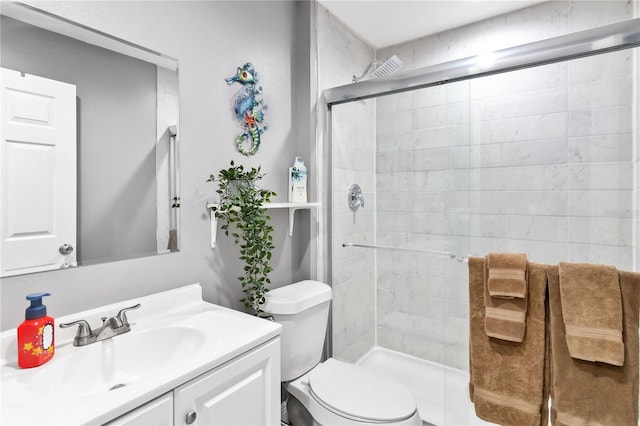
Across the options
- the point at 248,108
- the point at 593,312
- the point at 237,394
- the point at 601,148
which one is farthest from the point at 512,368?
the point at 248,108

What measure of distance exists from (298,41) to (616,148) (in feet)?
5.61

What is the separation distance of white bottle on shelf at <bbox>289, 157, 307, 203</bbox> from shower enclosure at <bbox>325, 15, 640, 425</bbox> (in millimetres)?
232

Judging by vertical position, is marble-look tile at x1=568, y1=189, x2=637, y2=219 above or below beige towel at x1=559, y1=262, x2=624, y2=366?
above

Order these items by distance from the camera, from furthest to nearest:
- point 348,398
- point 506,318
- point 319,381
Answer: point 319,381 → point 348,398 → point 506,318

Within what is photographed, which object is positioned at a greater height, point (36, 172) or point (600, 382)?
point (36, 172)

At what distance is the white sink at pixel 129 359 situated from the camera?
0.68 m

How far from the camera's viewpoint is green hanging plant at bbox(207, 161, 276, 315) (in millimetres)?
1399

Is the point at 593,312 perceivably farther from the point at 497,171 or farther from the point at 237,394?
the point at 237,394

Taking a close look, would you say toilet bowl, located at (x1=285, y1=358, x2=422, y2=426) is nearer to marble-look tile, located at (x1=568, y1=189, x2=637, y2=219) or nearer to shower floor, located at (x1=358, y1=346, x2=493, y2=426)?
shower floor, located at (x1=358, y1=346, x2=493, y2=426)

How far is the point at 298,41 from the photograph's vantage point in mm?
1933

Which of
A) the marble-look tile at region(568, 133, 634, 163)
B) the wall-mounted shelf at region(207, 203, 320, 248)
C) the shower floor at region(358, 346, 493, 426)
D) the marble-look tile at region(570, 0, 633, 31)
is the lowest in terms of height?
the shower floor at region(358, 346, 493, 426)

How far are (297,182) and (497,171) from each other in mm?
1121

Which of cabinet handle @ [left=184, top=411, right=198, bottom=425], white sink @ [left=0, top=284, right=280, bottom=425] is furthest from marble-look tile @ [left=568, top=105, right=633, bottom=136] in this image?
cabinet handle @ [left=184, top=411, right=198, bottom=425]

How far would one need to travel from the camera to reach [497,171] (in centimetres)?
182
